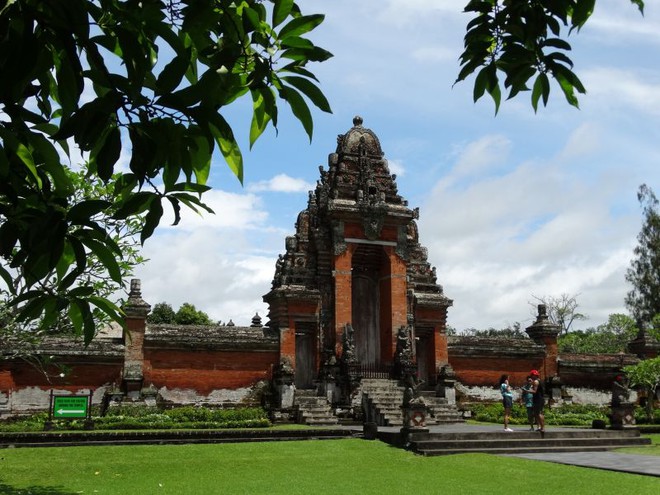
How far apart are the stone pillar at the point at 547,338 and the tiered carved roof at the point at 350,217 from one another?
407 centimetres

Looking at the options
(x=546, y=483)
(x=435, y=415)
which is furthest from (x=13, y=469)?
(x=435, y=415)

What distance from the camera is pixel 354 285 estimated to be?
24.7m

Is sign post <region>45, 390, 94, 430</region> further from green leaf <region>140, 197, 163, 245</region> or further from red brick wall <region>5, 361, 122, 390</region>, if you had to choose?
green leaf <region>140, 197, 163, 245</region>

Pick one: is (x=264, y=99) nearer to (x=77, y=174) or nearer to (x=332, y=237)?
(x=77, y=174)

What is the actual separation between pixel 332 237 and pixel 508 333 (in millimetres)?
49406

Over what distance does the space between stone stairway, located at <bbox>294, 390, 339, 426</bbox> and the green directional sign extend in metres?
6.17

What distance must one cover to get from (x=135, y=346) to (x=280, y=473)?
1055 cm

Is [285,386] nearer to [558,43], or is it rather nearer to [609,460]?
[609,460]

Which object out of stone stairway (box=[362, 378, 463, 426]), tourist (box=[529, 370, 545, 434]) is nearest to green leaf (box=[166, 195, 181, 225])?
tourist (box=[529, 370, 545, 434])

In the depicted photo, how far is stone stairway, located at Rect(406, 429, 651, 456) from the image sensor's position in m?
14.6

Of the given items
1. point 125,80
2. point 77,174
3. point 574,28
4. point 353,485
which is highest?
point 77,174

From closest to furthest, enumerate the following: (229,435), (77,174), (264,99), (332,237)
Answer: (264,99) → (77,174) → (229,435) → (332,237)

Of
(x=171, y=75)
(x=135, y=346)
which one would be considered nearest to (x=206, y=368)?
(x=135, y=346)

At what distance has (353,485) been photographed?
393 inches
